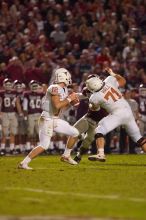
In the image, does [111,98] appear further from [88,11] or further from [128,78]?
[88,11]

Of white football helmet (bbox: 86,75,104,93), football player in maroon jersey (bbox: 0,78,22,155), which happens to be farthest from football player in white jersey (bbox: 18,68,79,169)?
football player in maroon jersey (bbox: 0,78,22,155)

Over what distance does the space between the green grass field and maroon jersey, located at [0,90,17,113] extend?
15.0ft

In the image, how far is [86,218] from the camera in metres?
7.14

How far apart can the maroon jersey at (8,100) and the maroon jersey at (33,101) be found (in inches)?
14.4

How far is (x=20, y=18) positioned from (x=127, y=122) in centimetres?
923

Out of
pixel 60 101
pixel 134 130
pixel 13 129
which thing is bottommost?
pixel 134 130

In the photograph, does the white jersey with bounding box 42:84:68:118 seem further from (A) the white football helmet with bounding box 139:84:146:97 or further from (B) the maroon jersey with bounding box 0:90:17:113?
(A) the white football helmet with bounding box 139:84:146:97

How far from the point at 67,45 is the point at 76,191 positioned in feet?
39.4

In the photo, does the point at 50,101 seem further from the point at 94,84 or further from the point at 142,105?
the point at 142,105

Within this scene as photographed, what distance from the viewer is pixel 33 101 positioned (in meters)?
18.5

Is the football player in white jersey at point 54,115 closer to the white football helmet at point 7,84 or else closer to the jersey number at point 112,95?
the jersey number at point 112,95

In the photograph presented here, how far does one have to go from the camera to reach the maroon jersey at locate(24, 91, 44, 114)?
60.4ft

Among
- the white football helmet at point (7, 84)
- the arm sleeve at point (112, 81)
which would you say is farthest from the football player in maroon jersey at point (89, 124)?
the white football helmet at point (7, 84)

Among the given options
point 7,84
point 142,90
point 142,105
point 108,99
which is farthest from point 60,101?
point 142,105
